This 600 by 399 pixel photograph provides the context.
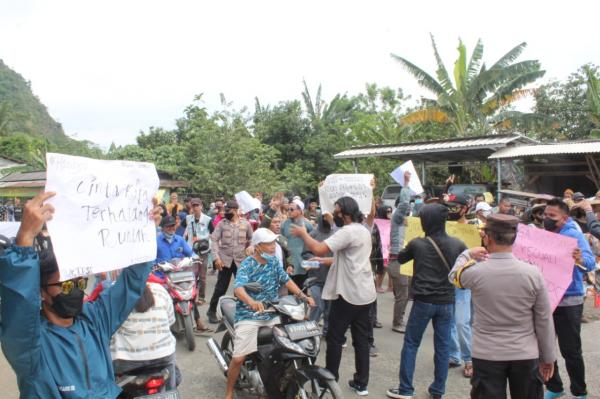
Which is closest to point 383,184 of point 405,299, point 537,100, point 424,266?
point 537,100

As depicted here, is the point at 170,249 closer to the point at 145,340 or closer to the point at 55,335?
the point at 145,340

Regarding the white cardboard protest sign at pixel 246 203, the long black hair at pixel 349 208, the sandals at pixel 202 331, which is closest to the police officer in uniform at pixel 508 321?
the long black hair at pixel 349 208

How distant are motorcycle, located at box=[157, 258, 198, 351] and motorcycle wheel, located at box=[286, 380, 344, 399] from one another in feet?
7.67

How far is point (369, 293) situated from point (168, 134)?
2897 centimetres

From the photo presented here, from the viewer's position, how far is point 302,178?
22.9m

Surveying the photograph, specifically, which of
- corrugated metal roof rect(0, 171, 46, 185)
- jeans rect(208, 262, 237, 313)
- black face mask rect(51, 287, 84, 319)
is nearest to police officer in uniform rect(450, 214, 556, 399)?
black face mask rect(51, 287, 84, 319)

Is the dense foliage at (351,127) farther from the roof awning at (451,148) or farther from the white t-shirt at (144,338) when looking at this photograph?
the white t-shirt at (144,338)

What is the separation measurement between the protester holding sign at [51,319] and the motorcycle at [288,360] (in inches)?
64.6

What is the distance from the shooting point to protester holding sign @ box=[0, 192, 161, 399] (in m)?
1.81

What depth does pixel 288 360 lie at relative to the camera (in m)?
3.85

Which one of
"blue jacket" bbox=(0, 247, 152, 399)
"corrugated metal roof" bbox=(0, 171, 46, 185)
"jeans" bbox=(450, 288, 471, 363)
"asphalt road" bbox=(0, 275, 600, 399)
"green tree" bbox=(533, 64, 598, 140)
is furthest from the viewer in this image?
"corrugated metal roof" bbox=(0, 171, 46, 185)

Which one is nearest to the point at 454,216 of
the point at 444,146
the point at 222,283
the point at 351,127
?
the point at 222,283

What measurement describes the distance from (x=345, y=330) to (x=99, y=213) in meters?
2.83

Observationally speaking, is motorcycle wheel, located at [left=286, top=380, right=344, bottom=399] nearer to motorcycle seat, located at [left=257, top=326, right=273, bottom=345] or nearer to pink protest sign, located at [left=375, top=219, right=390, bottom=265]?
motorcycle seat, located at [left=257, top=326, right=273, bottom=345]
